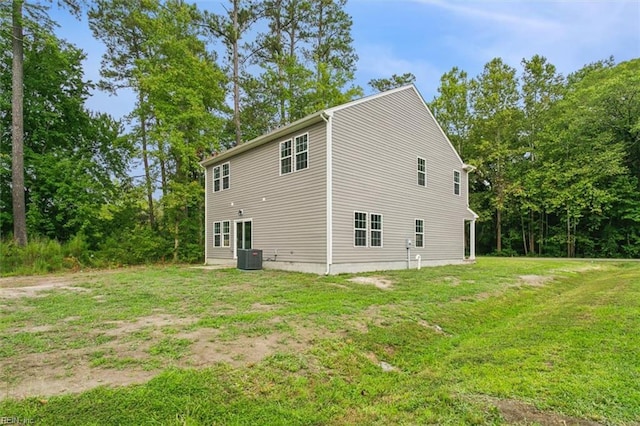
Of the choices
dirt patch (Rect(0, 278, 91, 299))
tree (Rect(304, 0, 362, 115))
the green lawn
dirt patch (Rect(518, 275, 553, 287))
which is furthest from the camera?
tree (Rect(304, 0, 362, 115))

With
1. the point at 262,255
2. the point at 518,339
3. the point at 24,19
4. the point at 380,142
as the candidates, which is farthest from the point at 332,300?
the point at 24,19

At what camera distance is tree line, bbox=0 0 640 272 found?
15.6m

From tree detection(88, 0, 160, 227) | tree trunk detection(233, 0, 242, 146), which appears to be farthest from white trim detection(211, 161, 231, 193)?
tree trunk detection(233, 0, 242, 146)

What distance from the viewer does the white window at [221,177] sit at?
1530cm

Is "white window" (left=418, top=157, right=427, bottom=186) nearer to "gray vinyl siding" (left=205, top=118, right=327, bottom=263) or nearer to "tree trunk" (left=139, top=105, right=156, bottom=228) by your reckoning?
"gray vinyl siding" (left=205, top=118, right=327, bottom=263)

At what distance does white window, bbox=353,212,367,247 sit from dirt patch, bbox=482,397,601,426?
323 inches

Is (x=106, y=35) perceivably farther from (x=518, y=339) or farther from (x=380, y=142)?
(x=518, y=339)

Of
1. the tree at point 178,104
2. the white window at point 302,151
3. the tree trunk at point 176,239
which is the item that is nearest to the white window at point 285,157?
the white window at point 302,151

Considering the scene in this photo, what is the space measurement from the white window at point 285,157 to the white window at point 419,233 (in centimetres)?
556

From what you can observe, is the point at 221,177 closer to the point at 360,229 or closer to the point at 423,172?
the point at 360,229

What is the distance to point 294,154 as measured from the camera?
11.8m

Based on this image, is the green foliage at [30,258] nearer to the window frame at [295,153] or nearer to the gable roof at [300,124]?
the gable roof at [300,124]

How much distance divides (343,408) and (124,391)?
1.89 meters

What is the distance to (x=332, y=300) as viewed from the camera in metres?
6.57
